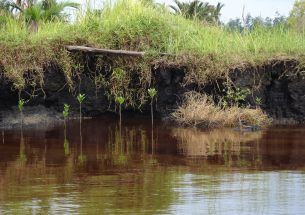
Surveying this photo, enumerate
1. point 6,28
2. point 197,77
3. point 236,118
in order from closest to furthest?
point 236,118 < point 197,77 < point 6,28

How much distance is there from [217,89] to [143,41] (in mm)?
2295

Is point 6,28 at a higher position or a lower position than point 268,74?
higher

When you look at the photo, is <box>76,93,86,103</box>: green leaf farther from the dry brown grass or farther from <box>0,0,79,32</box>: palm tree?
<box>0,0,79,32</box>: palm tree

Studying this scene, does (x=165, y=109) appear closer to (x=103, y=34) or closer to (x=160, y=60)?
(x=160, y=60)

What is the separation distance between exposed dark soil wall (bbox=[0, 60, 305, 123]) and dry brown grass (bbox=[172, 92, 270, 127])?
95 cm

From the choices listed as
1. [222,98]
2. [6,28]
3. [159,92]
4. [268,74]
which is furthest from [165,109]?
[6,28]

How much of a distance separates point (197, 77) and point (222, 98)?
31.7 inches

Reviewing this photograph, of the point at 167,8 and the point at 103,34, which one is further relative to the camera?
the point at 167,8

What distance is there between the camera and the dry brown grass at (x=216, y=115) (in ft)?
49.3

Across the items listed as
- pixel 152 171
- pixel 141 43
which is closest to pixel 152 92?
pixel 141 43

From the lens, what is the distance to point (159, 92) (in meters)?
16.9

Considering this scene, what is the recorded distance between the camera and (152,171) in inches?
370

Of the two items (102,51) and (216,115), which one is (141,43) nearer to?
(102,51)

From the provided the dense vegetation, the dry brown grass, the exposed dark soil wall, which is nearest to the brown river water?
the dry brown grass
